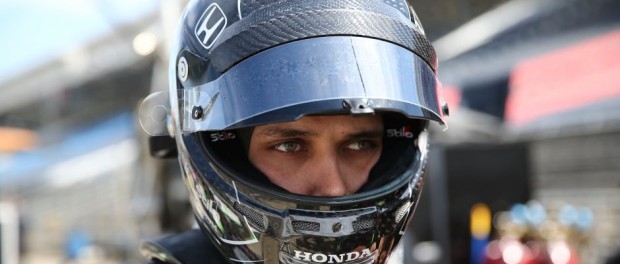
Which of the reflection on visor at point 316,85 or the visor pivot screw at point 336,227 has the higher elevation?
the reflection on visor at point 316,85

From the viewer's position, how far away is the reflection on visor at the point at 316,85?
112 cm

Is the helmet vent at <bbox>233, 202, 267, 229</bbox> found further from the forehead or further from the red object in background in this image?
the red object in background

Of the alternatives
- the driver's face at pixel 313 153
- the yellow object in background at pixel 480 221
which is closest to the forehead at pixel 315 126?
the driver's face at pixel 313 153

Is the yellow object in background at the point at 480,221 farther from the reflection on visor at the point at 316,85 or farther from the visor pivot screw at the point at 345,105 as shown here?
the visor pivot screw at the point at 345,105

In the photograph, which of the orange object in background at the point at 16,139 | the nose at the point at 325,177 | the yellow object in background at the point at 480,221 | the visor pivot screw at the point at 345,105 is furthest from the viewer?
the orange object in background at the point at 16,139

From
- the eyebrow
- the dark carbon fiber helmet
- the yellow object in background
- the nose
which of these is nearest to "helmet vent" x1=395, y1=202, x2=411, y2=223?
the dark carbon fiber helmet

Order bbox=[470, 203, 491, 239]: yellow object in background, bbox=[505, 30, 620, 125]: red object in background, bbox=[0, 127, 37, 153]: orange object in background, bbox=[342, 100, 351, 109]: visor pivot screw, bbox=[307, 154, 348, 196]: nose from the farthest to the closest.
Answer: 1. bbox=[0, 127, 37, 153]: orange object in background
2. bbox=[505, 30, 620, 125]: red object in background
3. bbox=[470, 203, 491, 239]: yellow object in background
4. bbox=[307, 154, 348, 196]: nose
5. bbox=[342, 100, 351, 109]: visor pivot screw

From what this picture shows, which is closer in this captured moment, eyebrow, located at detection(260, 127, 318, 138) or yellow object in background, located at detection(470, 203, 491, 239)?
eyebrow, located at detection(260, 127, 318, 138)

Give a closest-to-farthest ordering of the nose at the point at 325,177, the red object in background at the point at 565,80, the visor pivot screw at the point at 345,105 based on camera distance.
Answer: the visor pivot screw at the point at 345,105 < the nose at the point at 325,177 < the red object in background at the point at 565,80

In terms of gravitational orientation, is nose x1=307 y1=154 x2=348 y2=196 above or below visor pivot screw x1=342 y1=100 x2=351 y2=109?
below

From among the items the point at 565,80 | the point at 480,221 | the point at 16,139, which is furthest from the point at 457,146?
the point at 16,139

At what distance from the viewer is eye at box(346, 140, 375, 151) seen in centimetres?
131

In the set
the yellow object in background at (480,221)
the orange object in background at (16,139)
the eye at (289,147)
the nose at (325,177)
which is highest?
the orange object in background at (16,139)

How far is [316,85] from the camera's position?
44.3 inches
